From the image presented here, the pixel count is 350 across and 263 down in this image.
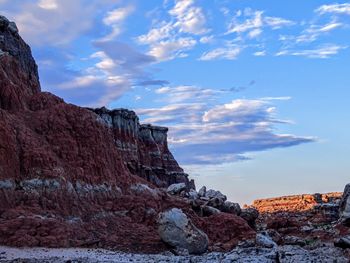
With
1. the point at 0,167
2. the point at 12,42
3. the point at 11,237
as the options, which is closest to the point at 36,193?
the point at 0,167

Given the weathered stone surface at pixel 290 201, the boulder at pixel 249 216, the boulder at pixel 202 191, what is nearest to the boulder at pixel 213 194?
the boulder at pixel 202 191

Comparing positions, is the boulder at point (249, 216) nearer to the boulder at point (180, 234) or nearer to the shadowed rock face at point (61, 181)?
the shadowed rock face at point (61, 181)

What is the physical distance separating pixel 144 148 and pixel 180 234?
196ft

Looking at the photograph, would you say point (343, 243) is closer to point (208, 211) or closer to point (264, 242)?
point (264, 242)

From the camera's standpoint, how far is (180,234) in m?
35.7

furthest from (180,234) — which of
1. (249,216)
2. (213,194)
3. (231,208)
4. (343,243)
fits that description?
(213,194)

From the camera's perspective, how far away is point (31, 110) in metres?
44.3

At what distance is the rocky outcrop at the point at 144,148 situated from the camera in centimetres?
8281

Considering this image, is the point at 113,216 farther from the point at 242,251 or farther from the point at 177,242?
the point at 242,251

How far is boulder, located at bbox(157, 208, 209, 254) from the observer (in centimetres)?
3553

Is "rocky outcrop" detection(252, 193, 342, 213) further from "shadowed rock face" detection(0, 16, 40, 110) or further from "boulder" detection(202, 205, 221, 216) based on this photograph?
"shadowed rock face" detection(0, 16, 40, 110)

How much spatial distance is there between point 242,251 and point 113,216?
10.2 m

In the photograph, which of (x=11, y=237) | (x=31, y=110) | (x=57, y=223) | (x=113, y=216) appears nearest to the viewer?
(x=11, y=237)

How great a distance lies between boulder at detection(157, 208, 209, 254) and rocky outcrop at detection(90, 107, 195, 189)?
41.9 m
